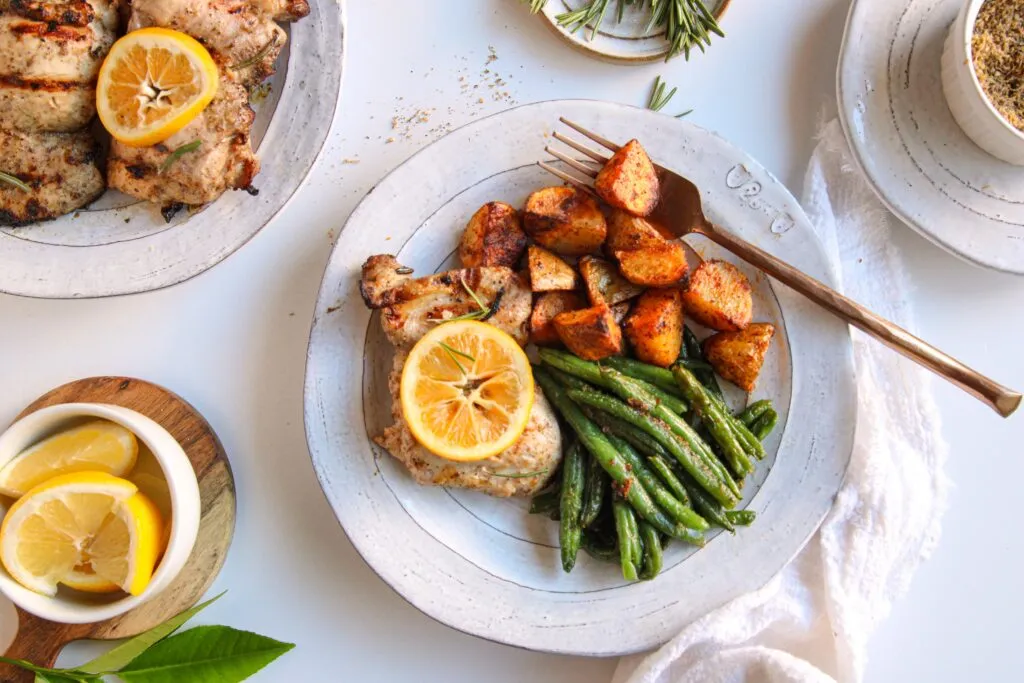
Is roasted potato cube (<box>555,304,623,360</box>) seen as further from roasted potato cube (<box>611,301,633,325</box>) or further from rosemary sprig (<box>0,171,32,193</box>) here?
rosemary sprig (<box>0,171,32,193</box>)

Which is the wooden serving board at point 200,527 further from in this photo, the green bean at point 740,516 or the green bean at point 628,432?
the green bean at point 740,516

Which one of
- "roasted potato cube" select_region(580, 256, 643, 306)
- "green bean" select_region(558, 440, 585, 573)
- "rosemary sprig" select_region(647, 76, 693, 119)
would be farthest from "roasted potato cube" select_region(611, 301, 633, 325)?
"rosemary sprig" select_region(647, 76, 693, 119)

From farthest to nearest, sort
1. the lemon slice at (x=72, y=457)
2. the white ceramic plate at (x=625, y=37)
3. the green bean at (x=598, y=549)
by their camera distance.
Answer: the white ceramic plate at (x=625, y=37) → the green bean at (x=598, y=549) → the lemon slice at (x=72, y=457)

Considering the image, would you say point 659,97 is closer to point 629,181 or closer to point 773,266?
point 629,181

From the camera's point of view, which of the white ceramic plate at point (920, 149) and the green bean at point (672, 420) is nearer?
the green bean at point (672, 420)

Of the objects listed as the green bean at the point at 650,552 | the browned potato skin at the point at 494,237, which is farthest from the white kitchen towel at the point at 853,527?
the browned potato skin at the point at 494,237

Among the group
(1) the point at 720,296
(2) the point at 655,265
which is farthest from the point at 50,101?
(1) the point at 720,296

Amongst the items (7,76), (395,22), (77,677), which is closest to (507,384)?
(395,22)
